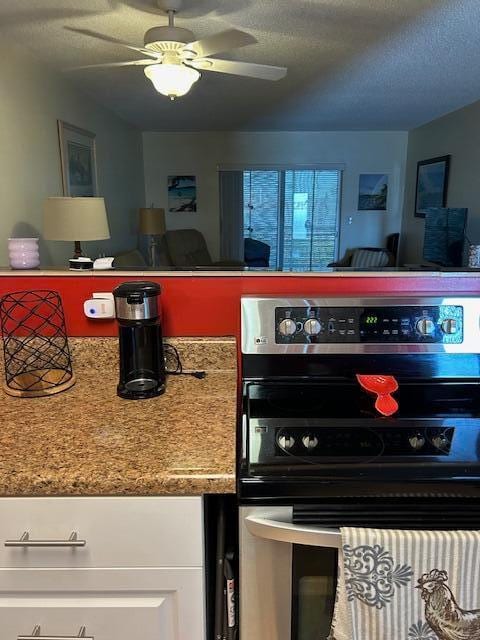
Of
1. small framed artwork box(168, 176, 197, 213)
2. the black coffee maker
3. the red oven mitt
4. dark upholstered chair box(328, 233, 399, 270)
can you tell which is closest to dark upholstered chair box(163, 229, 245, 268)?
small framed artwork box(168, 176, 197, 213)

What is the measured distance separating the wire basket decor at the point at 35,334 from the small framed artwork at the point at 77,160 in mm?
2078

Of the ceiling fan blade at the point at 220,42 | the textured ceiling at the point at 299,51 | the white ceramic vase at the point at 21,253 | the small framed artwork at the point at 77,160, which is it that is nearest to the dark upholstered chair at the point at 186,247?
the textured ceiling at the point at 299,51

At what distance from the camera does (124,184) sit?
185 inches

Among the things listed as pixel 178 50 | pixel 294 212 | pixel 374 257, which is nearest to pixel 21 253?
pixel 178 50

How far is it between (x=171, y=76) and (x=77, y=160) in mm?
1511

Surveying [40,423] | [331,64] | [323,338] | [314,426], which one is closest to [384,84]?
[331,64]

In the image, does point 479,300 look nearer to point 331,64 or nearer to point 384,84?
point 331,64

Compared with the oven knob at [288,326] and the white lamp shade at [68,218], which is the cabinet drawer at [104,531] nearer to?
the oven knob at [288,326]

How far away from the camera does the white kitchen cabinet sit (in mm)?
776

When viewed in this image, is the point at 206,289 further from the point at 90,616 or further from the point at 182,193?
the point at 182,193

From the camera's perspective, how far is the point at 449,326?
1105mm

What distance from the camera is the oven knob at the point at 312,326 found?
111cm

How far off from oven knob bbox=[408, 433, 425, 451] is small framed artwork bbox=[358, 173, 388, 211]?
5384mm

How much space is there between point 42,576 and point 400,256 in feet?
18.9
